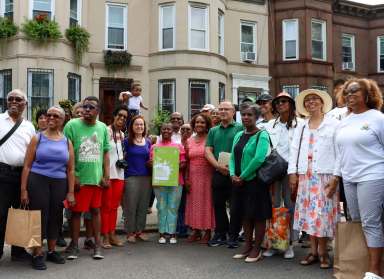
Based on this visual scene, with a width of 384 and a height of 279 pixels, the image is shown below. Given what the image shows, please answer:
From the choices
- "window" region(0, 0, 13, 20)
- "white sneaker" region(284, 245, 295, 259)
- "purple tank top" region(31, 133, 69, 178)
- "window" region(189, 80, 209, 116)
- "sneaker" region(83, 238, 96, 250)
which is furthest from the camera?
"window" region(189, 80, 209, 116)

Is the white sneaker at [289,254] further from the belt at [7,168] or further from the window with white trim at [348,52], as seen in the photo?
the window with white trim at [348,52]

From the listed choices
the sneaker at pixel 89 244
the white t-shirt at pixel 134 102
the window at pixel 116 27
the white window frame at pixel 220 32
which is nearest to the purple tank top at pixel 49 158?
the sneaker at pixel 89 244

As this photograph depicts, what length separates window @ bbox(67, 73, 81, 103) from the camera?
2022cm

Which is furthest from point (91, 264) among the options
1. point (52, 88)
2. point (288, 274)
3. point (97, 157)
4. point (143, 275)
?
point (52, 88)

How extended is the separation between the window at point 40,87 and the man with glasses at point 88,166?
13.0 m

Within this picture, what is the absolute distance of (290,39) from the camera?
2558 cm

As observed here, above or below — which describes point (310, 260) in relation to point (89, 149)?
below

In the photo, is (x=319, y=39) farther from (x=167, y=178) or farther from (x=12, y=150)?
(x=12, y=150)

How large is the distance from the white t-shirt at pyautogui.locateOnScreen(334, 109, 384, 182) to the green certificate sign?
3.03 m

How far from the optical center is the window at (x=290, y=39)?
25531mm

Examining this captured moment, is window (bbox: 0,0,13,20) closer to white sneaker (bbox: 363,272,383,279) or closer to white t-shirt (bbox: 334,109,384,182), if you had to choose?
white t-shirt (bbox: 334,109,384,182)

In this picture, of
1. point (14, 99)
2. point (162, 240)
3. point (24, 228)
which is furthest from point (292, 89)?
point (24, 228)

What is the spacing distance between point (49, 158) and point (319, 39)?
22.1 meters

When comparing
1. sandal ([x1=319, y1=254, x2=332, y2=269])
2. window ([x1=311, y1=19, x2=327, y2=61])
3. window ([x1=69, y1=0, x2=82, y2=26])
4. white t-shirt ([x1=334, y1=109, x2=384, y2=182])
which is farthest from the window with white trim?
white t-shirt ([x1=334, y1=109, x2=384, y2=182])
